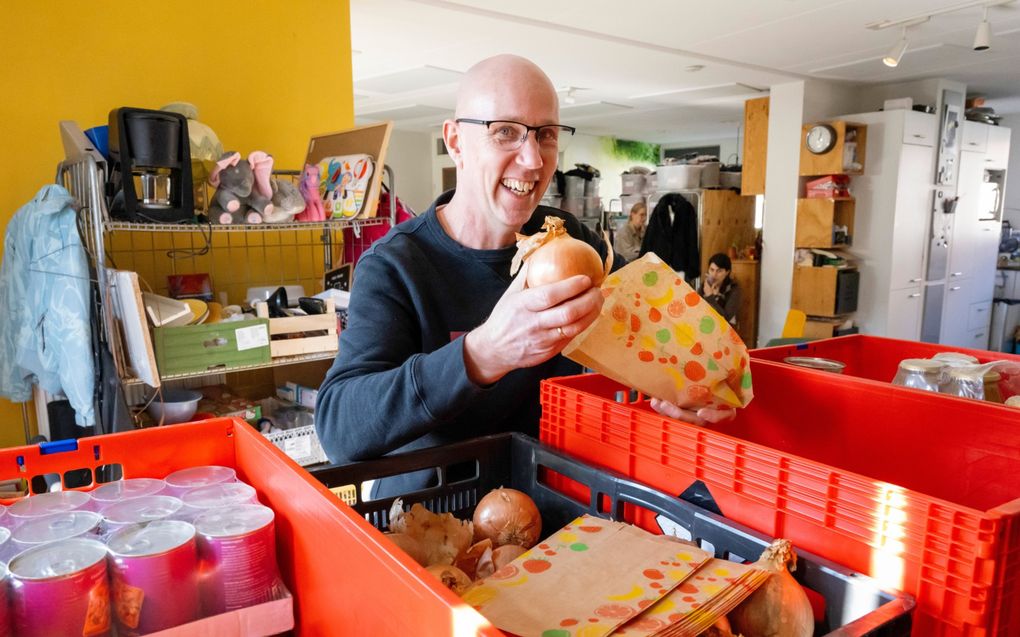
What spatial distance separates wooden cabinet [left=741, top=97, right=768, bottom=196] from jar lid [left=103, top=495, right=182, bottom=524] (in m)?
6.49

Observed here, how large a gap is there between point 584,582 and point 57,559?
1.93 feet

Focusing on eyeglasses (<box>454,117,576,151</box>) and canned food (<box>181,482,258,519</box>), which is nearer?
canned food (<box>181,482,258,519</box>)

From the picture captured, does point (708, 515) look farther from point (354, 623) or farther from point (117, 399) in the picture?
point (117, 399)

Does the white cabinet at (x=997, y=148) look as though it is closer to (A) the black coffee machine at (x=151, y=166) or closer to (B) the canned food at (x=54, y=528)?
(A) the black coffee machine at (x=151, y=166)

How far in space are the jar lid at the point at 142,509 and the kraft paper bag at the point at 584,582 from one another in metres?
0.43

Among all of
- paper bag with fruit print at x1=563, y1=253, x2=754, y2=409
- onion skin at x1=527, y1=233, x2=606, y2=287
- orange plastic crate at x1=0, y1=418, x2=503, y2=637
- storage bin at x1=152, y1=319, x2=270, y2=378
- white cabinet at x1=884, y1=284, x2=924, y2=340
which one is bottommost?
white cabinet at x1=884, y1=284, x2=924, y2=340

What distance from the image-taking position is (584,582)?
0.72 meters

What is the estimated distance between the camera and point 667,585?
2.26 feet

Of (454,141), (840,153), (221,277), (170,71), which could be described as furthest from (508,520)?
(840,153)

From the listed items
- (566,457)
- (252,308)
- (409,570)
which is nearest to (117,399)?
(252,308)

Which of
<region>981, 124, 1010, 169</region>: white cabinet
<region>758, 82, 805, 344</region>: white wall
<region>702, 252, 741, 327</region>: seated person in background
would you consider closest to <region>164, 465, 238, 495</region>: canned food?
<region>702, 252, 741, 327</region>: seated person in background

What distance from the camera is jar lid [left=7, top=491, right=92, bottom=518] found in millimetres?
861

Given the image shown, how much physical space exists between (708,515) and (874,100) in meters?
7.23

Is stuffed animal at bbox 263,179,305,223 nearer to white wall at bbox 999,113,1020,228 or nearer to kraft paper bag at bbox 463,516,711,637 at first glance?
kraft paper bag at bbox 463,516,711,637
